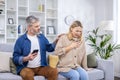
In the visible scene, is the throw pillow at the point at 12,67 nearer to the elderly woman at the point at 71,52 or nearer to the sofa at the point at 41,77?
the sofa at the point at 41,77

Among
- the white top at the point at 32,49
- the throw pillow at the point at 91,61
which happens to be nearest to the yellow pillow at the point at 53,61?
the white top at the point at 32,49

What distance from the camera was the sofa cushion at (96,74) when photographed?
3.24 m

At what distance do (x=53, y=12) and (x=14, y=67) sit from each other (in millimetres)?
3108

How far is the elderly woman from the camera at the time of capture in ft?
9.74

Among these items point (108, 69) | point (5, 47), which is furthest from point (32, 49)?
point (108, 69)

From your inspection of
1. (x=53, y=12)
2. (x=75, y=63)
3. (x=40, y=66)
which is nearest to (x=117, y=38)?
(x=53, y=12)

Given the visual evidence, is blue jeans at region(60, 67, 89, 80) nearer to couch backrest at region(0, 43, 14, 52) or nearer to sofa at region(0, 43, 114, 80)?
sofa at region(0, 43, 114, 80)

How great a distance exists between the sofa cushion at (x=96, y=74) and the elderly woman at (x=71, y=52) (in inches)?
8.1

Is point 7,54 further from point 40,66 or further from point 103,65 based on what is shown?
point 103,65

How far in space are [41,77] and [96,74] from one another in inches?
36.3

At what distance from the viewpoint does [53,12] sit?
19.3ft

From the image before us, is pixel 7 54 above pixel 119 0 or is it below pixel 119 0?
below

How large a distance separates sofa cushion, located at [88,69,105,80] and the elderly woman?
0.21 metres

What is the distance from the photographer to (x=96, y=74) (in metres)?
3.30
